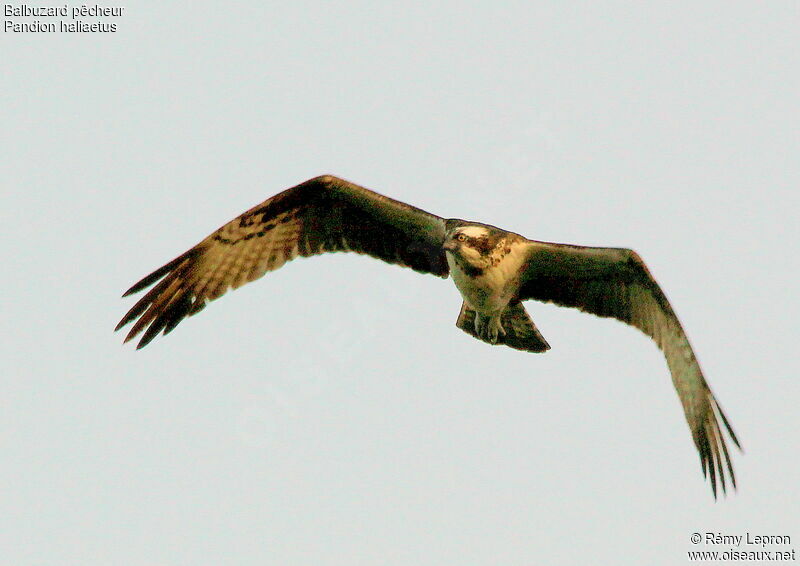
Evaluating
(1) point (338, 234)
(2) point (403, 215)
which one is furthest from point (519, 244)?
(1) point (338, 234)

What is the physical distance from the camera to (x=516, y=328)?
9.78m

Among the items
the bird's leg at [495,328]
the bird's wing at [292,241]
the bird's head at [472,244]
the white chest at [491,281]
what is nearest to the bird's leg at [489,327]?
the bird's leg at [495,328]

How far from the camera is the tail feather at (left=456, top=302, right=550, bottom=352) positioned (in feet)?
31.9

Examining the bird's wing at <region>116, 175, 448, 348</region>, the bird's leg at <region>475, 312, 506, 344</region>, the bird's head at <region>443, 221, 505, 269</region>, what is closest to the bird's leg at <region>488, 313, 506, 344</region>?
the bird's leg at <region>475, 312, 506, 344</region>

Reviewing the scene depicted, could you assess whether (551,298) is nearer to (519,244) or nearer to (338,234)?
(519,244)

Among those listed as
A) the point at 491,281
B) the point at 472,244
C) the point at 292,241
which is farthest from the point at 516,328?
the point at 292,241

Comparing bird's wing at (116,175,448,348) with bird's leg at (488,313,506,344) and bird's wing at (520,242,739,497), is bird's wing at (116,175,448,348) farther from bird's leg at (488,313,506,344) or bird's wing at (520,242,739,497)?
bird's wing at (520,242,739,497)

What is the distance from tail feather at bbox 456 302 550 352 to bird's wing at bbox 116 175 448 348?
450 millimetres

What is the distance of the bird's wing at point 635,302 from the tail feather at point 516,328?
0.27m

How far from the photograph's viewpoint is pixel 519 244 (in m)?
9.24

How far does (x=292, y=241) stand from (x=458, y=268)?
1.66m

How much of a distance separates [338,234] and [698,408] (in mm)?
3439

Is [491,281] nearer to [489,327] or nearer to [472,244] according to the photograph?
[472,244]

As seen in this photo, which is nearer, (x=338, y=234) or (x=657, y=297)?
(x=657, y=297)
